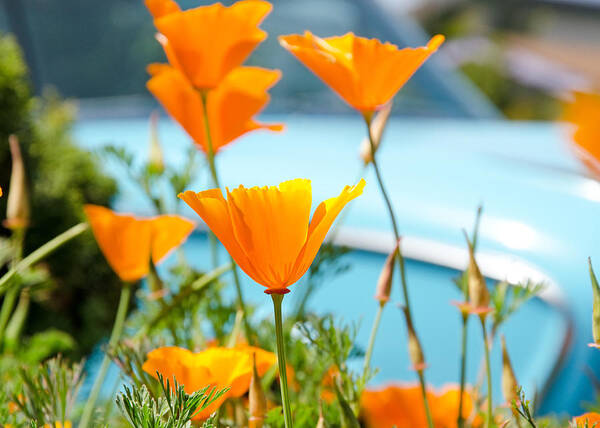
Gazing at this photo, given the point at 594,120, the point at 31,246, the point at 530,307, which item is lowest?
the point at 530,307

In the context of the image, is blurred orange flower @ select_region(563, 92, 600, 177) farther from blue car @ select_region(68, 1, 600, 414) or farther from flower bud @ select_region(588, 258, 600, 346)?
blue car @ select_region(68, 1, 600, 414)

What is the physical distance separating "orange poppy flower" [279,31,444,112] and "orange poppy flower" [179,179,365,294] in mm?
101

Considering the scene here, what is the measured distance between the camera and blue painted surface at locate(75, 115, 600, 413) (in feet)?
3.17

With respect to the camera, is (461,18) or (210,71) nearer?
(210,71)

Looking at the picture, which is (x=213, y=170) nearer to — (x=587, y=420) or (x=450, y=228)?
(x=587, y=420)

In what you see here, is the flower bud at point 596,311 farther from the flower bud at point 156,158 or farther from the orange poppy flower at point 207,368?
the flower bud at point 156,158

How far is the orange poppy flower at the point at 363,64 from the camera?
37cm

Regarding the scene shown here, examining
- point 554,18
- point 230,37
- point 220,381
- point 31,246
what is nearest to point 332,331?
point 220,381

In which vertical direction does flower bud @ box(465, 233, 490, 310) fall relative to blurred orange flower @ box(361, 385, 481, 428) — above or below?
above

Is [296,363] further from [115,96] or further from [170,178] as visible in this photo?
[115,96]

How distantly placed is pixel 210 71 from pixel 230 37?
0.9 inches

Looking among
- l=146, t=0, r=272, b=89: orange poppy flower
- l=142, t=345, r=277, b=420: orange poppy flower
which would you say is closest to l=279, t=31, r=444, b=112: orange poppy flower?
l=146, t=0, r=272, b=89: orange poppy flower

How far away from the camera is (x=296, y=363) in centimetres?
55

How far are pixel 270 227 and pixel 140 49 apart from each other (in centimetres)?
195
